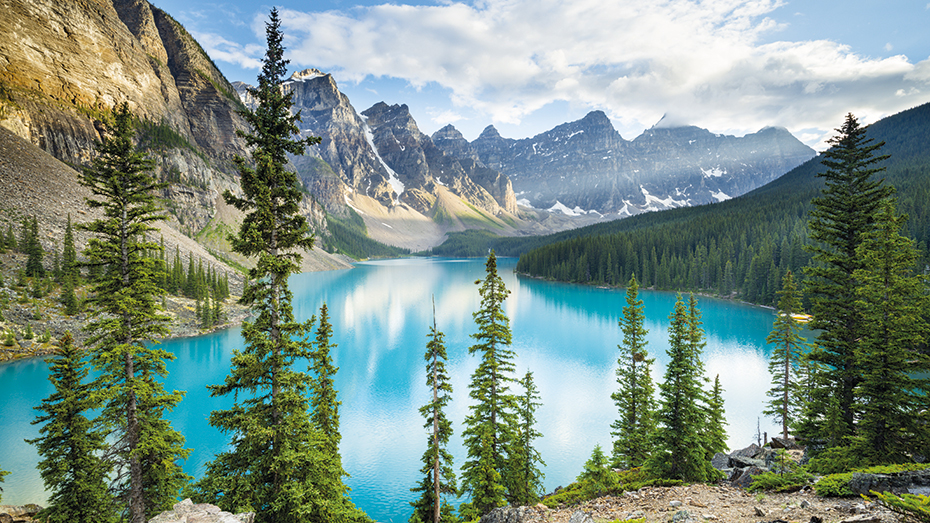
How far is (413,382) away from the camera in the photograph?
38250mm

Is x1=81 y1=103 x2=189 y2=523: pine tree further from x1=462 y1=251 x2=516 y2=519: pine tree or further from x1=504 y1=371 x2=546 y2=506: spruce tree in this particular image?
x1=504 y1=371 x2=546 y2=506: spruce tree

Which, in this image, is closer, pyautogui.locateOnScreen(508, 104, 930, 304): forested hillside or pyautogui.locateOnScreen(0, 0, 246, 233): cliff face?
pyautogui.locateOnScreen(508, 104, 930, 304): forested hillside

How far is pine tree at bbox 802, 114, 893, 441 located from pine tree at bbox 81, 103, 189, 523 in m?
A: 25.1

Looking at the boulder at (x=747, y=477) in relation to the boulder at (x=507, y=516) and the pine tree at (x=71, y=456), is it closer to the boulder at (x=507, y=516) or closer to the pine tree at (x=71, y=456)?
the boulder at (x=507, y=516)

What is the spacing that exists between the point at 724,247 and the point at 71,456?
121028 millimetres

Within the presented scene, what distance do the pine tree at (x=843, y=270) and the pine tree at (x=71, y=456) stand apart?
1085 inches

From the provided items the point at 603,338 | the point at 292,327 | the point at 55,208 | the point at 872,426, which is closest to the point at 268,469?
the point at 292,327

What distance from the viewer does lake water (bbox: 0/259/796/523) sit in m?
23.5

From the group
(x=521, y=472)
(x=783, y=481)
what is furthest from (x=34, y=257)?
(x=783, y=481)

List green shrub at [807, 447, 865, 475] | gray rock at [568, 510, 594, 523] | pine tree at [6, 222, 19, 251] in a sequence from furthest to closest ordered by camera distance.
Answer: pine tree at [6, 222, 19, 251] < green shrub at [807, 447, 865, 475] < gray rock at [568, 510, 594, 523]

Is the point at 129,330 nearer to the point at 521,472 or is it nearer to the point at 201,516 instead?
the point at 201,516

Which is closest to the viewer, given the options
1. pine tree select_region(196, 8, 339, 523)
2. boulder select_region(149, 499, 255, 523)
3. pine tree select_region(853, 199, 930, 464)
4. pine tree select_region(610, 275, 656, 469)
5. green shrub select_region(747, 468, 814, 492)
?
boulder select_region(149, 499, 255, 523)

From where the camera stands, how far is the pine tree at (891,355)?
1251cm

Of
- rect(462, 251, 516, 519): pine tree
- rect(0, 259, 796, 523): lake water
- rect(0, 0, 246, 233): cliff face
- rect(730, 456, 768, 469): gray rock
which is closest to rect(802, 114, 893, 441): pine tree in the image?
rect(730, 456, 768, 469): gray rock
